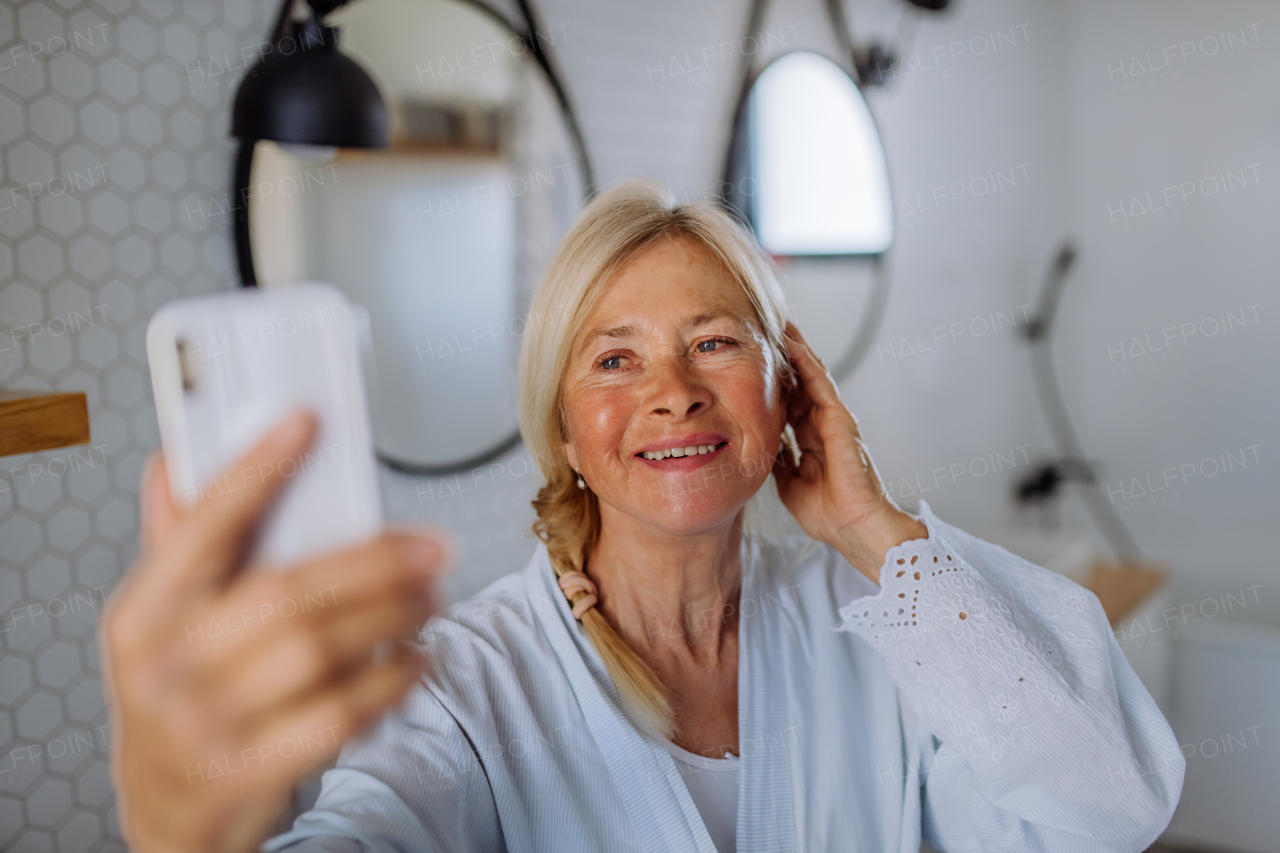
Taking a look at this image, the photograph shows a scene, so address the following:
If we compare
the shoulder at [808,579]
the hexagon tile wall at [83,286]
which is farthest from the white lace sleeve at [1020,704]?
the hexagon tile wall at [83,286]

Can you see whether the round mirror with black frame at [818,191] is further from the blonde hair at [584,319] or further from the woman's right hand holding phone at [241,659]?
the woman's right hand holding phone at [241,659]

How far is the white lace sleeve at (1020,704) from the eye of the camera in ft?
2.75

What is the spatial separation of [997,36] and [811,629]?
245 cm

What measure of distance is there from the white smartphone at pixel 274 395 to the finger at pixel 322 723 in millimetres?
89

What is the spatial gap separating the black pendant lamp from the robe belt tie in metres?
0.54

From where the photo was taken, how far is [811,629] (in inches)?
39.9

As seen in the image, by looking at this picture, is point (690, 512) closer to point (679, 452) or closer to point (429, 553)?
point (679, 452)

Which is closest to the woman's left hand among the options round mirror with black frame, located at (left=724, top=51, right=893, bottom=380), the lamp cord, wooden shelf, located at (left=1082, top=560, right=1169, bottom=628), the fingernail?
the fingernail

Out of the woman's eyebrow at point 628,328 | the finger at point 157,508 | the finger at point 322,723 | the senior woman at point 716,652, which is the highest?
the woman's eyebrow at point 628,328

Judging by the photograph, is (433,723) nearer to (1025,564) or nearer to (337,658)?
(337,658)

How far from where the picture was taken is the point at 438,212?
1332 mm

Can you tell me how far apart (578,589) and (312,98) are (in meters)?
0.60

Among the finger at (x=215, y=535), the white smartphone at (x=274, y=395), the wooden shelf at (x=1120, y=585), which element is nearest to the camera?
the finger at (x=215, y=535)

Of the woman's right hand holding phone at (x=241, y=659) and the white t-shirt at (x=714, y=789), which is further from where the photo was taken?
the white t-shirt at (x=714, y=789)
